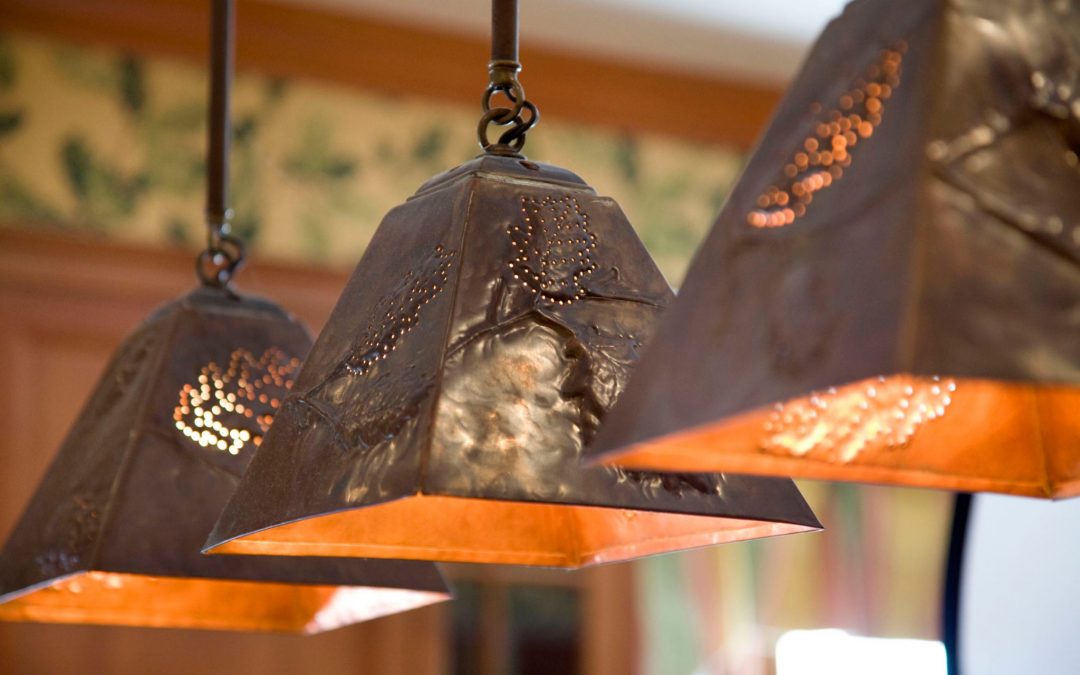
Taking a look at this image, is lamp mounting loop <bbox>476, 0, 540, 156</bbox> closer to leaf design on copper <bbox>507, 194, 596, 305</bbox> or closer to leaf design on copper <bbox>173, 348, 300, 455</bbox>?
leaf design on copper <bbox>507, 194, 596, 305</bbox>

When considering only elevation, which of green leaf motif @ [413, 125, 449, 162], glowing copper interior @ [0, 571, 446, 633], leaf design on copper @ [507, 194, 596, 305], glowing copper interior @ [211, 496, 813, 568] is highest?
green leaf motif @ [413, 125, 449, 162]

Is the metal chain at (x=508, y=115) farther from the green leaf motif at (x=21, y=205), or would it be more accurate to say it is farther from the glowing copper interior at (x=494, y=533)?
the green leaf motif at (x=21, y=205)

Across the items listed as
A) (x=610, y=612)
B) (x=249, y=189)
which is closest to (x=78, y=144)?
(x=249, y=189)

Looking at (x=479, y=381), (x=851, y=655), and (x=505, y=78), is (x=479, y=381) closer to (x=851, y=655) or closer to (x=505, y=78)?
(x=505, y=78)

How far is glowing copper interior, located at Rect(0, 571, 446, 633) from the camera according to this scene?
1208 millimetres

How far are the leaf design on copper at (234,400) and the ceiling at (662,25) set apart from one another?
6.78 feet

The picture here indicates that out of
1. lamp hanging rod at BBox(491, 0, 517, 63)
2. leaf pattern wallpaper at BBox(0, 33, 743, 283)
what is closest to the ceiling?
leaf pattern wallpaper at BBox(0, 33, 743, 283)

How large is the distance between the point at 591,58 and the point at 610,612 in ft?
4.33

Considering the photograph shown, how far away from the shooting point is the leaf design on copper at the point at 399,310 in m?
0.76

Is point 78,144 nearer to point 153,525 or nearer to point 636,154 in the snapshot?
point 636,154

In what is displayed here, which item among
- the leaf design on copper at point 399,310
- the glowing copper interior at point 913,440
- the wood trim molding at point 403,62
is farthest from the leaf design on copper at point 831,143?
the wood trim molding at point 403,62

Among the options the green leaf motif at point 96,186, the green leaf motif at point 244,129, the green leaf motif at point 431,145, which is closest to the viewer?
the green leaf motif at point 96,186

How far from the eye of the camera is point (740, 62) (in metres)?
3.43

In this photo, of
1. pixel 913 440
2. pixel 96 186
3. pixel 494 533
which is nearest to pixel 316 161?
pixel 96 186
